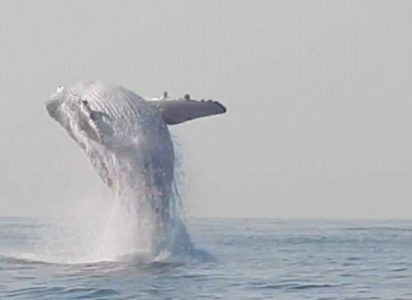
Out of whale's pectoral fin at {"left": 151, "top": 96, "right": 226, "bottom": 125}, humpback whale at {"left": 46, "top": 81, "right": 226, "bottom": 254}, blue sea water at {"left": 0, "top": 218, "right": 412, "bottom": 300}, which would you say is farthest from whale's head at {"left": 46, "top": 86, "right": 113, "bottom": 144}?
blue sea water at {"left": 0, "top": 218, "right": 412, "bottom": 300}

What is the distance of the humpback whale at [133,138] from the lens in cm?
1931

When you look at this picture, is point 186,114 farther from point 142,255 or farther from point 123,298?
point 123,298

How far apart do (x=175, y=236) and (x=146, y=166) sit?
160 cm

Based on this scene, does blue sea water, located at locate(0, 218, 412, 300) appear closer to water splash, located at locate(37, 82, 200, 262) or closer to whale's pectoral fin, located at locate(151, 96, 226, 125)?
water splash, located at locate(37, 82, 200, 262)

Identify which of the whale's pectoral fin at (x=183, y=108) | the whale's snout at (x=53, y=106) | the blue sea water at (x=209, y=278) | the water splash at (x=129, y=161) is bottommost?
the blue sea water at (x=209, y=278)

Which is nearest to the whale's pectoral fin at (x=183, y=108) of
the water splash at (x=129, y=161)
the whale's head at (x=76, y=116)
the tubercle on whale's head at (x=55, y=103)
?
the water splash at (x=129, y=161)

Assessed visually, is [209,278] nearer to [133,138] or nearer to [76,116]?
[133,138]

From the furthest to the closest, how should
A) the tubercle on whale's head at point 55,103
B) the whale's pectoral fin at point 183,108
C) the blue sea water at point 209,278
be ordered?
the tubercle on whale's head at point 55,103, the whale's pectoral fin at point 183,108, the blue sea water at point 209,278

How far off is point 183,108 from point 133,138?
3.37 ft

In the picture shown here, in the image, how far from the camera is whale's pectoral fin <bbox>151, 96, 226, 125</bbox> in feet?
64.7

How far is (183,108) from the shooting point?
64.8 ft

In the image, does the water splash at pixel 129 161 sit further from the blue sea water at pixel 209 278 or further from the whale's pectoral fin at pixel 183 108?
the blue sea water at pixel 209 278

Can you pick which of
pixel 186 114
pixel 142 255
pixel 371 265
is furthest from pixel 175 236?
pixel 371 265

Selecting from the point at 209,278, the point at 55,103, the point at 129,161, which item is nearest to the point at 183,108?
the point at 129,161
